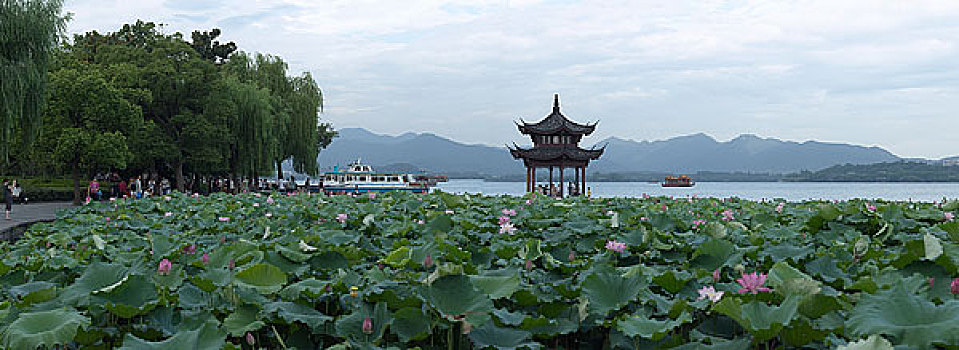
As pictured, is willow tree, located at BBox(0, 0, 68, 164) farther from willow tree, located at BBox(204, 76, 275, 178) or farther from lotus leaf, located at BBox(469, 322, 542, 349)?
lotus leaf, located at BBox(469, 322, 542, 349)

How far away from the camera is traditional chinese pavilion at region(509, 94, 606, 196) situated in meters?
37.7

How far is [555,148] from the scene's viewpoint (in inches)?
1489

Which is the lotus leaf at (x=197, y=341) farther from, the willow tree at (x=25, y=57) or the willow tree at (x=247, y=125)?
the willow tree at (x=247, y=125)

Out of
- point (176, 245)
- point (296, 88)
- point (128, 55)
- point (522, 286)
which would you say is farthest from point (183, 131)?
point (522, 286)

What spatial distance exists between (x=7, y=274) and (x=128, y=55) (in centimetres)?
3403

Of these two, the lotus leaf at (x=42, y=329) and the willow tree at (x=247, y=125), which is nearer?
the lotus leaf at (x=42, y=329)

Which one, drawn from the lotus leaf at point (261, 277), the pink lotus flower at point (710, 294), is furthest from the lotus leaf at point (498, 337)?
the lotus leaf at point (261, 277)

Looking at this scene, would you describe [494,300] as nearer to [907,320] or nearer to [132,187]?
[907,320]

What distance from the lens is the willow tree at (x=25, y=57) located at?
17438mm

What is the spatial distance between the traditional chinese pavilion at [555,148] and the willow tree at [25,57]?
76.1 ft

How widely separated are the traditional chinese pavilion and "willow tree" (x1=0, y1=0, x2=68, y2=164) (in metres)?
23.2

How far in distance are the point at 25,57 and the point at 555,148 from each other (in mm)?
25731

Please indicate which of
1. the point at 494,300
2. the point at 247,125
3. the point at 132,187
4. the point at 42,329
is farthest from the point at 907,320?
the point at 132,187

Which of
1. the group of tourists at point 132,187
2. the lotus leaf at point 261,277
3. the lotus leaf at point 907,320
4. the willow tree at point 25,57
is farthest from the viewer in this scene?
the group of tourists at point 132,187
